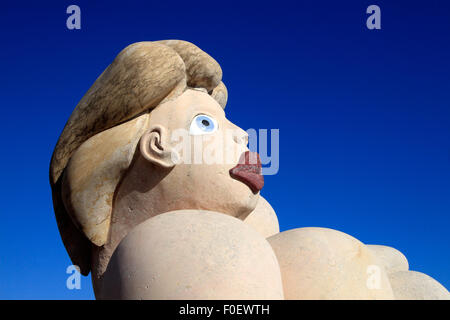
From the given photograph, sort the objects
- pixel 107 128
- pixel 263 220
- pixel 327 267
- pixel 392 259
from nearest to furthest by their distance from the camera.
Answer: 1. pixel 327 267
2. pixel 107 128
3. pixel 263 220
4. pixel 392 259

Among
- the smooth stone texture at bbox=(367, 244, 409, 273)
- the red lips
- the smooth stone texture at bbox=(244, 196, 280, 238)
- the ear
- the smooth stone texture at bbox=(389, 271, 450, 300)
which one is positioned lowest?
the smooth stone texture at bbox=(389, 271, 450, 300)

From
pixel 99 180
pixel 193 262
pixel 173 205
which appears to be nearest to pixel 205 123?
pixel 173 205

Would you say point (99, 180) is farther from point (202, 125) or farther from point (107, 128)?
point (202, 125)

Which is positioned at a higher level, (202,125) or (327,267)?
(202,125)

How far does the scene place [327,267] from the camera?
303 centimetres

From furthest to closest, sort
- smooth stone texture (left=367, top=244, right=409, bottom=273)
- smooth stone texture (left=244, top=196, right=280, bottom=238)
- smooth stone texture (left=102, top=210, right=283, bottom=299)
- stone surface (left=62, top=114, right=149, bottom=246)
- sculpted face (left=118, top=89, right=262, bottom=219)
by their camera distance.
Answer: smooth stone texture (left=367, top=244, right=409, bottom=273)
smooth stone texture (left=244, top=196, right=280, bottom=238)
stone surface (left=62, top=114, right=149, bottom=246)
sculpted face (left=118, top=89, right=262, bottom=219)
smooth stone texture (left=102, top=210, right=283, bottom=299)

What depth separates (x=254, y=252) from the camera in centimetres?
276

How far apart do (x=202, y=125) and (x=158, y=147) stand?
37 cm

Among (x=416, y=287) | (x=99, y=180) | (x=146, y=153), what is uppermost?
(x=146, y=153)

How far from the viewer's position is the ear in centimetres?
343

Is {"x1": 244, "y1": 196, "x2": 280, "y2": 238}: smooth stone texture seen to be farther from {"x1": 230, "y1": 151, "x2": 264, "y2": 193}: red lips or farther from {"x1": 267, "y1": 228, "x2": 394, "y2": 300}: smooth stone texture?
{"x1": 267, "y1": 228, "x2": 394, "y2": 300}: smooth stone texture

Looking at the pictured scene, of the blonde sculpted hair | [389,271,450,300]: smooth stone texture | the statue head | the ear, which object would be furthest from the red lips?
[389,271,450,300]: smooth stone texture
